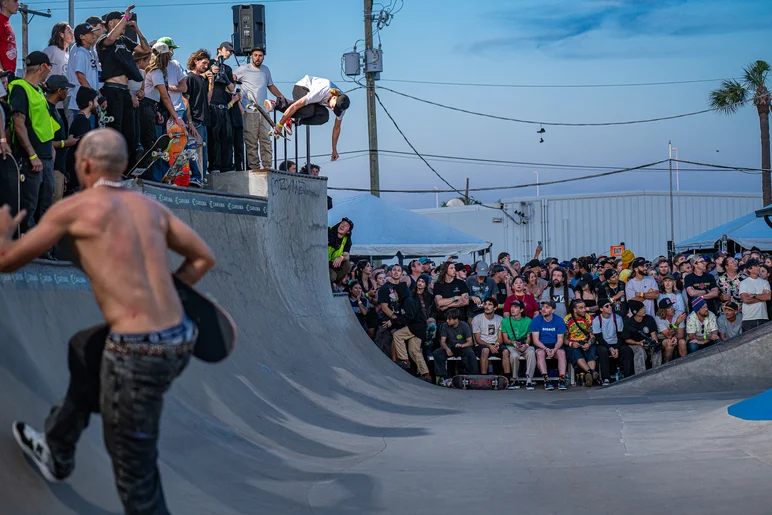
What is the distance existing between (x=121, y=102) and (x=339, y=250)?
5794 millimetres

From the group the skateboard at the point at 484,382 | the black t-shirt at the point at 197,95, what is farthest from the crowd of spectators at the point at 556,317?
the black t-shirt at the point at 197,95

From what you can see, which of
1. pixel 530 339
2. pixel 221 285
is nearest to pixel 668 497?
pixel 221 285

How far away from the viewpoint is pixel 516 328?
1427cm

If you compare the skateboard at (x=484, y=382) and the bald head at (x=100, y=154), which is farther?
the skateboard at (x=484, y=382)

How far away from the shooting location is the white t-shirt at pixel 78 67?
9.05 m

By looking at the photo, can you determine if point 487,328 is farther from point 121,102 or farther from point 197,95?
point 121,102

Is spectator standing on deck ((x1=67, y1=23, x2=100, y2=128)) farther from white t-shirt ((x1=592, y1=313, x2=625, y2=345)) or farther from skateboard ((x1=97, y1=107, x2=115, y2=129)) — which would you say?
white t-shirt ((x1=592, y1=313, x2=625, y2=345))

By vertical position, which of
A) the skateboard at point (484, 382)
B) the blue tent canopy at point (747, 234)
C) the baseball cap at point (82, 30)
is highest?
the baseball cap at point (82, 30)

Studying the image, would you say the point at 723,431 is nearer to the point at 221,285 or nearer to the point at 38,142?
the point at 221,285

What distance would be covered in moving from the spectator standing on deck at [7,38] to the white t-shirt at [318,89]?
4.84 meters

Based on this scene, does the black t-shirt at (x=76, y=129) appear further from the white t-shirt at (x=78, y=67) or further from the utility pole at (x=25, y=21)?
the utility pole at (x=25, y=21)

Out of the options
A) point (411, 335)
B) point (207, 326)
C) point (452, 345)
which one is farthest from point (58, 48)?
point (452, 345)

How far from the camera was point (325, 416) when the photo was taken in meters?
9.17

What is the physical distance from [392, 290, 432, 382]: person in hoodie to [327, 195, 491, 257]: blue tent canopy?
4949 mm
